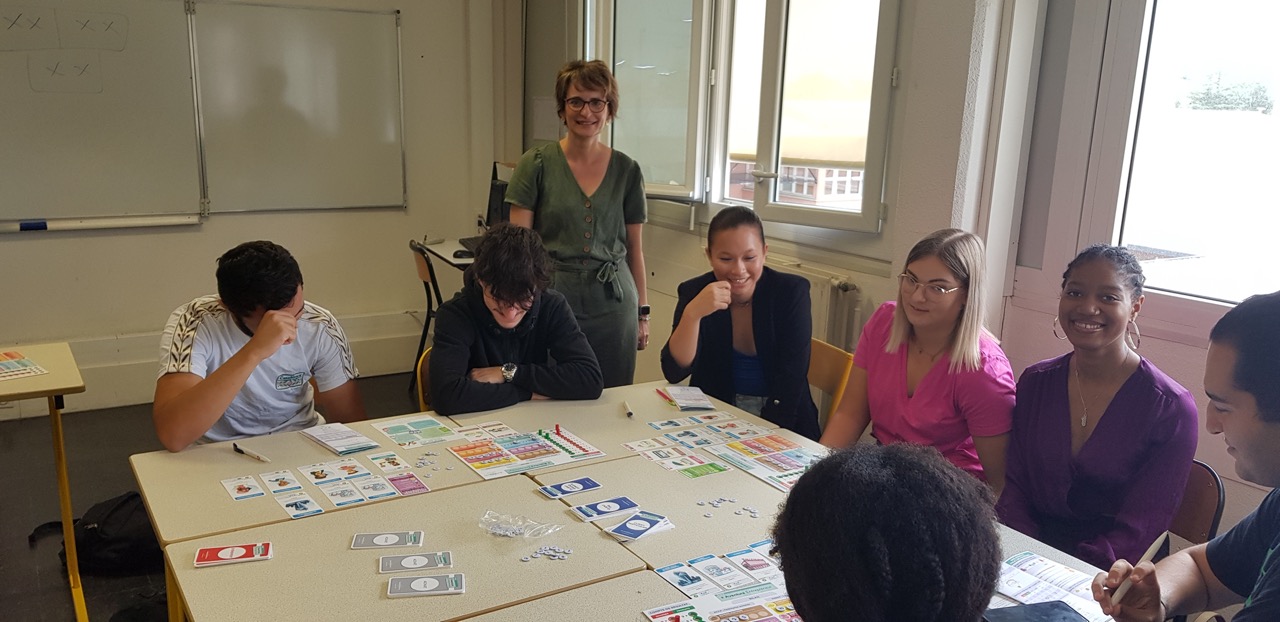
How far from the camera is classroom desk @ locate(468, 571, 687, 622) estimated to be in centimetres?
127

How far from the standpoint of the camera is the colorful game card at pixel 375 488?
1681mm

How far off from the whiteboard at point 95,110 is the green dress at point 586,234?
249 centimetres

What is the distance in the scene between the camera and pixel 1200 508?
1.77 metres

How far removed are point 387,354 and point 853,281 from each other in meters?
3.15

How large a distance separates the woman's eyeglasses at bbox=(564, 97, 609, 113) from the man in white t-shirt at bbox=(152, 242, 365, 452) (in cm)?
107

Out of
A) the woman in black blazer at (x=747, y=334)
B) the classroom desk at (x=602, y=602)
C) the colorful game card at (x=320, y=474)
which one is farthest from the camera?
the woman in black blazer at (x=747, y=334)

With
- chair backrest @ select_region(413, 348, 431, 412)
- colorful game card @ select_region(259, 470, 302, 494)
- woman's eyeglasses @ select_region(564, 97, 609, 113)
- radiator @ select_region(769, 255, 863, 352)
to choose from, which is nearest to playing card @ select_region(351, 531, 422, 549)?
colorful game card @ select_region(259, 470, 302, 494)

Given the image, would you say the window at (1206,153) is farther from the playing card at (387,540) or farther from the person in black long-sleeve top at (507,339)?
the playing card at (387,540)

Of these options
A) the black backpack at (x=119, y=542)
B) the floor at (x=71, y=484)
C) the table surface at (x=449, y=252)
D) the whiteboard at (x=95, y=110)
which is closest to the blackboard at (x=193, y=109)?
the whiteboard at (x=95, y=110)

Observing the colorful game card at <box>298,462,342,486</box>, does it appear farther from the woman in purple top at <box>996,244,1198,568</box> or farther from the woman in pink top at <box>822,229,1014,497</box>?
the woman in purple top at <box>996,244,1198,568</box>

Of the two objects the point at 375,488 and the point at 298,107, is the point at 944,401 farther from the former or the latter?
the point at 298,107

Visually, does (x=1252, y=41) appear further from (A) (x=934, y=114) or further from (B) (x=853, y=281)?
(B) (x=853, y=281)

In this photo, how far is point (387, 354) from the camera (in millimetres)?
5160

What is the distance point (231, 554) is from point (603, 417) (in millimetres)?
999
